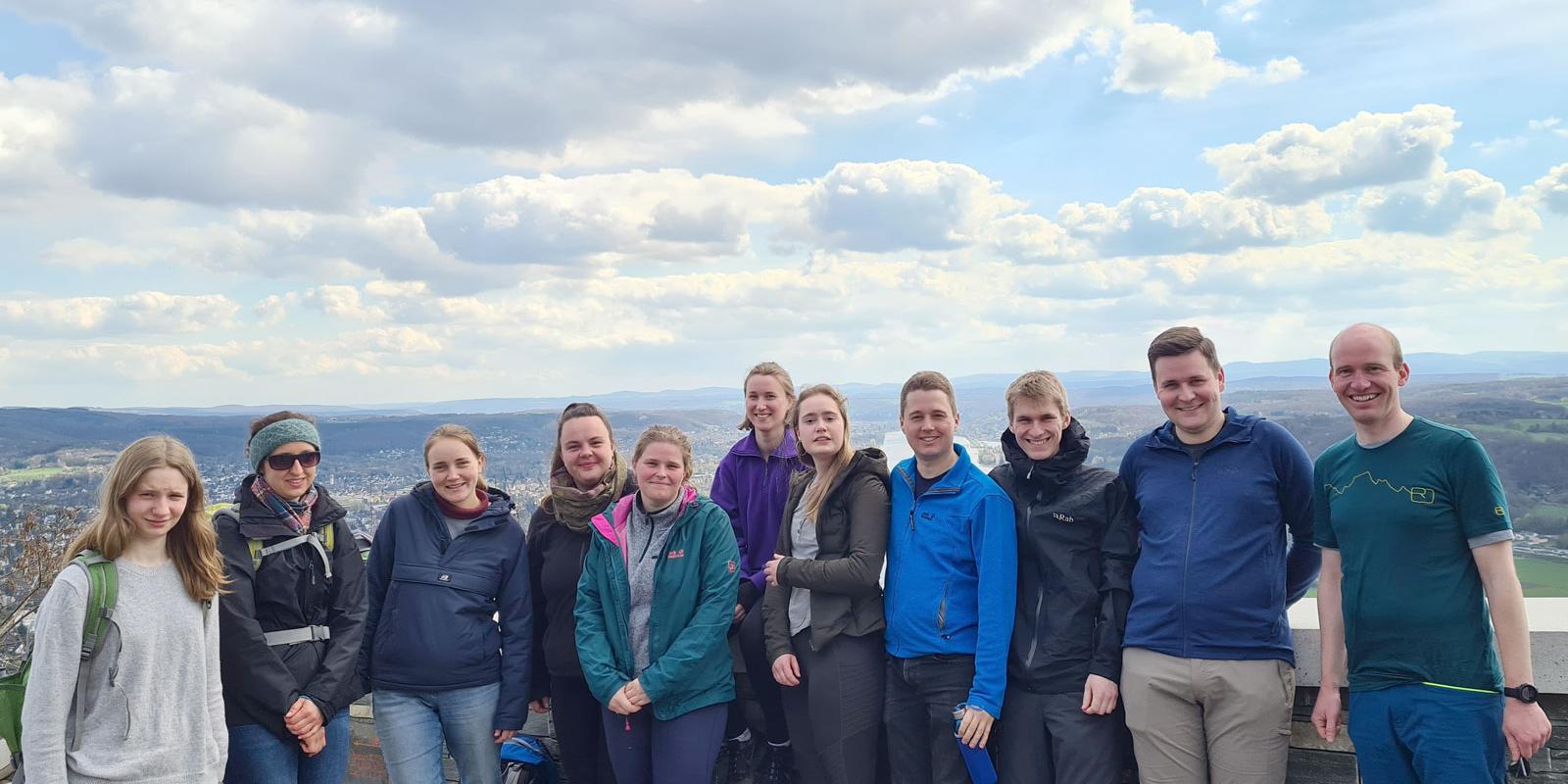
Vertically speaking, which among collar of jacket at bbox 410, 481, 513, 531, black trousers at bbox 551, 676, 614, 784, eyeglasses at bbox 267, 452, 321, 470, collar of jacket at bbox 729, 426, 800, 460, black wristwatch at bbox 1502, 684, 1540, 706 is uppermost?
eyeglasses at bbox 267, 452, 321, 470

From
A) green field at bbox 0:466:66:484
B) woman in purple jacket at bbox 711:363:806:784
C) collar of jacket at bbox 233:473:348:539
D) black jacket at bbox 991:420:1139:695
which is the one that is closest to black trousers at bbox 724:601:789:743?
woman in purple jacket at bbox 711:363:806:784

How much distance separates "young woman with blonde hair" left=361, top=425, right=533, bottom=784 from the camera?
418cm

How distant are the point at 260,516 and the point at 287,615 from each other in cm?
46

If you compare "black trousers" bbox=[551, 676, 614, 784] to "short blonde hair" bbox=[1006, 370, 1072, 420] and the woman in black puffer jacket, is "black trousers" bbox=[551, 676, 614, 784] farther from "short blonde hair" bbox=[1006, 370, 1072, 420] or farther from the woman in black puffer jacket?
"short blonde hair" bbox=[1006, 370, 1072, 420]

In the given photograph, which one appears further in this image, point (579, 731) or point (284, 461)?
point (579, 731)

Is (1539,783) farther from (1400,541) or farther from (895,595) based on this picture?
(895,595)

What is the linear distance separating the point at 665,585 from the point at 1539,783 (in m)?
3.66

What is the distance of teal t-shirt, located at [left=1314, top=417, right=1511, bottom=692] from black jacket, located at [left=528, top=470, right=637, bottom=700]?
3.11 m

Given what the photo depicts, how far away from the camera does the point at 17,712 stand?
392 centimetres

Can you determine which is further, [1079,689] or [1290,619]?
[1290,619]

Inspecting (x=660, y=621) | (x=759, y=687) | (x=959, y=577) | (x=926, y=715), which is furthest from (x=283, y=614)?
(x=959, y=577)

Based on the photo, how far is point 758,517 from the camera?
187 inches

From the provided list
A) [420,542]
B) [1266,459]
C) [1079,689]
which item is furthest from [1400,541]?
[420,542]

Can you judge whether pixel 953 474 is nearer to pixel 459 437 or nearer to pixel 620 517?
pixel 620 517
